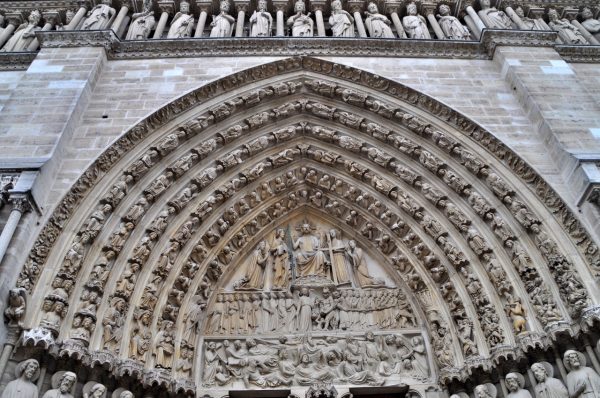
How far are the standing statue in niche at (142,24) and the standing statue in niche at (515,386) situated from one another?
850 centimetres

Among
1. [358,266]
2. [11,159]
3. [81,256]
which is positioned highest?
[11,159]

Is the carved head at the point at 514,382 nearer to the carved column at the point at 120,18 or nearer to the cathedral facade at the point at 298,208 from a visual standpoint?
the cathedral facade at the point at 298,208

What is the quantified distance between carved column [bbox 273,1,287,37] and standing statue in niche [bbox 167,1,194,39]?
5.90 ft

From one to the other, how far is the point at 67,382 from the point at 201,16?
7798 millimetres

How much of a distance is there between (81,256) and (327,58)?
18.2 feet

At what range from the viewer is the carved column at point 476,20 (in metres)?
10.0

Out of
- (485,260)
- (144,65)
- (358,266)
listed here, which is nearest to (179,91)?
(144,65)

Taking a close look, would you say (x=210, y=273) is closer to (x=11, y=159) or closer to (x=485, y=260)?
(x=11, y=159)

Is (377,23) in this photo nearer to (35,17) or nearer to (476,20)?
(476,20)

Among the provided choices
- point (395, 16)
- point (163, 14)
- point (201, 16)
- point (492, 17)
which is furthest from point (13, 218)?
point (492, 17)

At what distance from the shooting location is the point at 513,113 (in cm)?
822

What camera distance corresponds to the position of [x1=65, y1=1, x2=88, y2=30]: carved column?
9.89 metres

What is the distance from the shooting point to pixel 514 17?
1051 centimetres

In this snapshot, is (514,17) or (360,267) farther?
(514,17)
